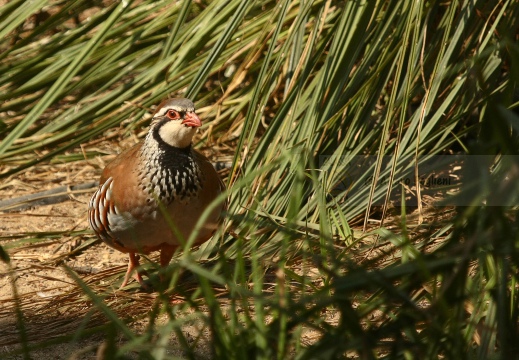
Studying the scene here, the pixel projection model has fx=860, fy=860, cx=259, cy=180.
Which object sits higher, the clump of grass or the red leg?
the clump of grass

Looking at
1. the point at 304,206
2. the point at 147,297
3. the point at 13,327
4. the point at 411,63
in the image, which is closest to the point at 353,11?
the point at 411,63

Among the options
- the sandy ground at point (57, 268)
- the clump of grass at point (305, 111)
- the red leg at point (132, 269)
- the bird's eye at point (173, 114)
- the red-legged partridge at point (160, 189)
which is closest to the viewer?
the clump of grass at point (305, 111)

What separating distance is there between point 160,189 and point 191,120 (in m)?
0.29

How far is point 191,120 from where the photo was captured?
10.6 feet

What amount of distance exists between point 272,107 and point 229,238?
1.38m

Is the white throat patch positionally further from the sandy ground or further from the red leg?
the sandy ground

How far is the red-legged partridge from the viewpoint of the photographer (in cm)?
313

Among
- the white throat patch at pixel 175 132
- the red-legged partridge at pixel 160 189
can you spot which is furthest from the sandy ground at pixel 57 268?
the white throat patch at pixel 175 132

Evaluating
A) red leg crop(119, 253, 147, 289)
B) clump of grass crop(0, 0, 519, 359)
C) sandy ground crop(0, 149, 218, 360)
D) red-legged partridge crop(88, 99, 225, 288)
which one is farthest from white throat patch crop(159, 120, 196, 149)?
sandy ground crop(0, 149, 218, 360)

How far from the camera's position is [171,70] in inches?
151

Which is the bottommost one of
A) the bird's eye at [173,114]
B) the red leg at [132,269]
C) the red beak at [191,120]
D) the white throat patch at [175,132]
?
the red leg at [132,269]

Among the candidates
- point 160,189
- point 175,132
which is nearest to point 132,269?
point 160,189

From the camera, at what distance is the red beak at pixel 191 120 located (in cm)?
322

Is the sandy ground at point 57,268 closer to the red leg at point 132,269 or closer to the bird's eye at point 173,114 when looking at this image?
the red leg at point 132,269
